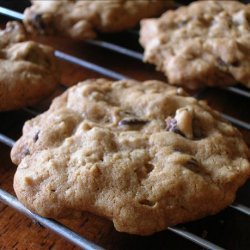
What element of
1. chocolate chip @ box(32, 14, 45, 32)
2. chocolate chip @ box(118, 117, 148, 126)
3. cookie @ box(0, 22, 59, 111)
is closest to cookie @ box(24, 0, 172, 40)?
chocolate chip @ box(32, 14, 45, 32)

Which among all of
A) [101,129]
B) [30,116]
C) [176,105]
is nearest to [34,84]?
[30,116]

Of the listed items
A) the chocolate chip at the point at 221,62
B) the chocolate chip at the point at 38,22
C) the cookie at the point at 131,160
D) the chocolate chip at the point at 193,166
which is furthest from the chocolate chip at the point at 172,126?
the chocolate chip at the point at 38,22

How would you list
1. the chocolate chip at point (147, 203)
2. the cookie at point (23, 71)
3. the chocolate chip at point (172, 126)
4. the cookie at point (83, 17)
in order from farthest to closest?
the cookie at point (83, 17), the cookie at point (23, 71), the chocolate chip at point (172, 126), the chocolate chip at point (147, 203)

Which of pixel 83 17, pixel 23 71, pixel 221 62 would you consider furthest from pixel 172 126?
pixel 83 17

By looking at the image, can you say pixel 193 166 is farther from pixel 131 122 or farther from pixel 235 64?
pixel 235 64

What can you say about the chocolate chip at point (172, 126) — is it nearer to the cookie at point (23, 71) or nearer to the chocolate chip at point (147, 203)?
the chocolate chip at point (147, 203)
